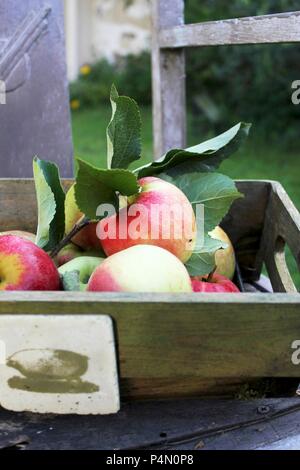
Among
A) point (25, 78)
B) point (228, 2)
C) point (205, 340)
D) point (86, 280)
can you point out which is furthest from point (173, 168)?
point (228, 2)

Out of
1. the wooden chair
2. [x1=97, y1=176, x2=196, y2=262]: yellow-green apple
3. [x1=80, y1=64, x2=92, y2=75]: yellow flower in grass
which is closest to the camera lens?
[x1=97, y1=176, x2=196, y2=262]: yellow-green apple

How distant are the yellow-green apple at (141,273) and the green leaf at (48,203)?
0.21 meters

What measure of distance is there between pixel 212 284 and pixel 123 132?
10.8 inches

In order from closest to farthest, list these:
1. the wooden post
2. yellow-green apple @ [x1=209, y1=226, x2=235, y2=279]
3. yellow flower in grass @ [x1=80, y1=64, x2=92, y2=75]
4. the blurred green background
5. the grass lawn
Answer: yellow-green apple @ [x1=209, y1=226, x2=235, y2=279] < the wooden post < the grass lawn < the blurred green background < yellow flower in grass @ [x1=80, y1=64, x2=92, y2=75]

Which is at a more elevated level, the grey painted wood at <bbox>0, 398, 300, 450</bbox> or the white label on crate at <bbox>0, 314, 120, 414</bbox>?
the white label on crate at <bbox>0, 314, 120, 414</bbox>

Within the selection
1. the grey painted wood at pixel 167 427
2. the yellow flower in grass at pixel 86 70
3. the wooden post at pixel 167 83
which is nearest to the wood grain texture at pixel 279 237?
the grey painted wood at pixel 167 427

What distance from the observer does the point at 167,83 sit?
6.92ft

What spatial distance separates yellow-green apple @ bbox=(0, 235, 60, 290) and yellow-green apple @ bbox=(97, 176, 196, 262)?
0.39 feet

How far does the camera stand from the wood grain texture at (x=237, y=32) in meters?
1.35

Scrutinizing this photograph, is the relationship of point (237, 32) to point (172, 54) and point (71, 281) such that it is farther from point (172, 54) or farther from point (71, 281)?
point (71, 281)

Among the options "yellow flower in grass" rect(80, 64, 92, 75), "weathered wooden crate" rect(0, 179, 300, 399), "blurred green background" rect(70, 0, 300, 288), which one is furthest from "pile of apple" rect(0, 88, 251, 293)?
"yellow flower in grass" rect(80, 64, 92, 75)

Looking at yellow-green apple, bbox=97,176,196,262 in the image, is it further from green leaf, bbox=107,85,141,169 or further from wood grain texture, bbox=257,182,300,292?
wood grain texture, bbox=257,182,300,292

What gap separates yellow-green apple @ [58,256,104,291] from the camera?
1.02m

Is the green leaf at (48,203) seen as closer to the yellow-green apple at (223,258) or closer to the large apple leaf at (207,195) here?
the large apple leaf at (207,195)
